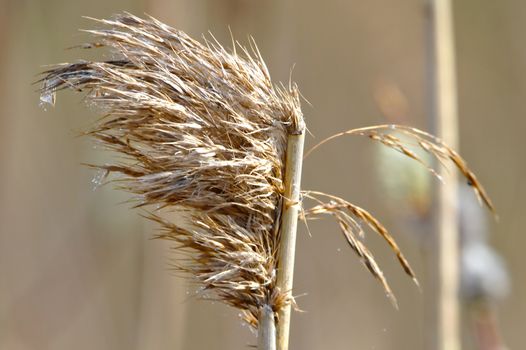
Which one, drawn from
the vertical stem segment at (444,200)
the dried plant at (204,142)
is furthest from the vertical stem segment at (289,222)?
the vertical stem segment at (444,200)

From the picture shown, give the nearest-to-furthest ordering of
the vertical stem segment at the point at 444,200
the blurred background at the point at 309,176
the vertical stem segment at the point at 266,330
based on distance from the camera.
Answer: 1. the vertical stem segment at the point at 266,330
2. the vertical stem segment at the point at 444,200
3. the blurred background at the point at 309,176

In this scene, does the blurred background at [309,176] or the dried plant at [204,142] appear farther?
the blurred background at [309,176]

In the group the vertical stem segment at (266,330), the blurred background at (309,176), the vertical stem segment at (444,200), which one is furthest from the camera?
the blurred background at (309,176)

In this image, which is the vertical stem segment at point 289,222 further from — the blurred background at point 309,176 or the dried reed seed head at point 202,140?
the blurred background at point 309,176

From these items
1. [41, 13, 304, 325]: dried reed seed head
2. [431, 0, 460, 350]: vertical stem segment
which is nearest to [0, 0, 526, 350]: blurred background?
[431, 0, 460, 350]: vertical stem segment

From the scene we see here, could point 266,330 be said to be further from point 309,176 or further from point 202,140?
point 309,176

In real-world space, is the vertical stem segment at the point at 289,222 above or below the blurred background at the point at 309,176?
below
